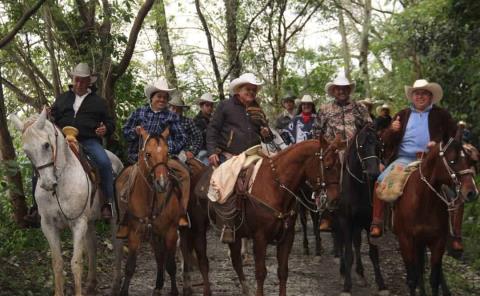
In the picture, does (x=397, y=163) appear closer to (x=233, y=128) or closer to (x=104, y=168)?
(x=233, y=128)

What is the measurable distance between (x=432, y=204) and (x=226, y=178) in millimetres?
2479

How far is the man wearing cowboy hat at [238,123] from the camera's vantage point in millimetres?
9039

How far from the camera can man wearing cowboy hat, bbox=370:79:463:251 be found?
8.62 metres

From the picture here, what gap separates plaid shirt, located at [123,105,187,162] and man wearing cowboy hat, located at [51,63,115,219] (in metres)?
0.36

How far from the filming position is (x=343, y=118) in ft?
34.3

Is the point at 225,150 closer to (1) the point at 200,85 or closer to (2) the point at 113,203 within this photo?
(2) the point at 113,203

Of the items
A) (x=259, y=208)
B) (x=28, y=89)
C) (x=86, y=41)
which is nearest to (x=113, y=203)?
(x=259, y=208)

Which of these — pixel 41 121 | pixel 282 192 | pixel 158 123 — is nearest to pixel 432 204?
pixel 282 192

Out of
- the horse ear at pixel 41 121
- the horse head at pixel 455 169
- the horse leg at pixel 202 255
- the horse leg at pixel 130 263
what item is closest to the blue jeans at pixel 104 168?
the horse leg at pixel 130 263

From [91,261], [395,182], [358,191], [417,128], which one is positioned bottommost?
[91,261]

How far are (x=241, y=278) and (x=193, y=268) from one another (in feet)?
8.52

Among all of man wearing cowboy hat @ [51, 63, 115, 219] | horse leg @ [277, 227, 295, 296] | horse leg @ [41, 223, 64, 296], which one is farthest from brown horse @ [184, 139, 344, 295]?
horse leg @ [41, 223, 64, 296]

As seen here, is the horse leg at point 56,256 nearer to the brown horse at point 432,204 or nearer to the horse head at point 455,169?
the brown horse at point 432,204

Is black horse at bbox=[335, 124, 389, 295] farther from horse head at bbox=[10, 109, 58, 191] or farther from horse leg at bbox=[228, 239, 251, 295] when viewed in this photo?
horse head at bbox=[10, 109, 58, 191]
